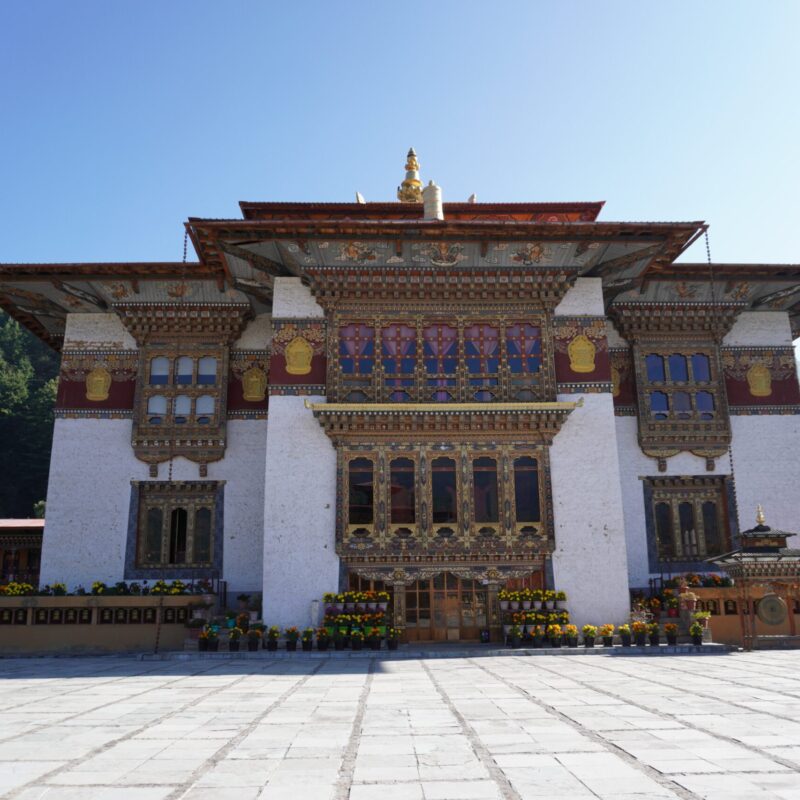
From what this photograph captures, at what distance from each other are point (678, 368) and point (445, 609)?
1031 centimetres

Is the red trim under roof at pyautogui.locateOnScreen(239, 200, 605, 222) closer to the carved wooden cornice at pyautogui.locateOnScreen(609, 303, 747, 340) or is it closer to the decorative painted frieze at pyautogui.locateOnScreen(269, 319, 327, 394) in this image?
the carved wooden cornice at pyautogui.locateOnScreen(609, 303, 747, 340)

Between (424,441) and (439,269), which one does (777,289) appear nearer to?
(439,269)

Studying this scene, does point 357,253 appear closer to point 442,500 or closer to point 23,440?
point 442,500

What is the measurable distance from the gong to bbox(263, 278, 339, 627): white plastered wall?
9.91 m

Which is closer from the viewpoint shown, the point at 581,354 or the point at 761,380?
the point at 581,354

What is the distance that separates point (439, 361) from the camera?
19.7 metres

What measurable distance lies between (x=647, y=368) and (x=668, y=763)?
57.0ft

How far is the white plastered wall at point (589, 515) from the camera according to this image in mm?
18266

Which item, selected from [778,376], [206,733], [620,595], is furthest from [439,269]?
[206,733]

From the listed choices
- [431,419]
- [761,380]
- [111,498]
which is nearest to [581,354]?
[431,419]

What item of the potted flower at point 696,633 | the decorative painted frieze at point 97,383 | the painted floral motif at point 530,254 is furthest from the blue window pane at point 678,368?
the decorative painted frieze at point 97,383

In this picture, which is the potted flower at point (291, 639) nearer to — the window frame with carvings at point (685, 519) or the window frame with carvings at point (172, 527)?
the window frame with carvings at point (172, 527)

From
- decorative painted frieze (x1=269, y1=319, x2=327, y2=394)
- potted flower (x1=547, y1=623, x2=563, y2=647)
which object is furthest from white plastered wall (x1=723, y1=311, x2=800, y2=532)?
decorative painted frieze (x1=269, y1=319, x2=327, y2=394)

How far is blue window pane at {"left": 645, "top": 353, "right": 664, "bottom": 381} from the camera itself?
21.9 metres
